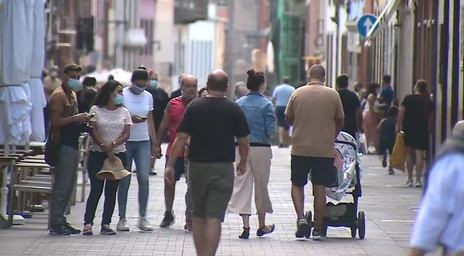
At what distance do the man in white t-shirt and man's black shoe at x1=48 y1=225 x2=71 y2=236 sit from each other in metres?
0.77

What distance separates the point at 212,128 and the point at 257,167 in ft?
10.9

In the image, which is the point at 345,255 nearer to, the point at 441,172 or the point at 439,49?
the point at 441,172

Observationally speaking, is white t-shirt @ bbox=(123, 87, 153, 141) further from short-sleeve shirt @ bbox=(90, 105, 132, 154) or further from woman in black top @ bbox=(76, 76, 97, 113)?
woman in black top @ bbox=(76, 76, 97, 113)

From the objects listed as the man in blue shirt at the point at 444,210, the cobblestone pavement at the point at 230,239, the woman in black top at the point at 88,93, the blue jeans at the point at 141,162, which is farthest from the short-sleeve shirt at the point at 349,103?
the man in blue shirt at the point at 444,210

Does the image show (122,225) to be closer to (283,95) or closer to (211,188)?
(211,188)

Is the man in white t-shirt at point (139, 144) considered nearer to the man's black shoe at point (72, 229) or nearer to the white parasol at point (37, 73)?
the man's black shoe at point (72, 229)

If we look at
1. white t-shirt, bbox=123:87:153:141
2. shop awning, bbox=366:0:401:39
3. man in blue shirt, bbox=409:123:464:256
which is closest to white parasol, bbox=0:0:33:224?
white t-shirt, bbox=123:87:153:141

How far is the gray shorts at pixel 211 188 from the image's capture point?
40.1 ft

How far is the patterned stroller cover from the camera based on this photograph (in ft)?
50.8


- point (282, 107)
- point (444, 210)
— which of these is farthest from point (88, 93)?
point (282, 107)

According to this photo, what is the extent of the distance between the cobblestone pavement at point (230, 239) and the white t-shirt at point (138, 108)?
1.03m

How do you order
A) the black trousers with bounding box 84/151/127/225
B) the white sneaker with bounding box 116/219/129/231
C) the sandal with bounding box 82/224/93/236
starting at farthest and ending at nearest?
the white sneaker with bounding box 116/219/129/231, the black trousers with bounding box 84/151/127/225, the sandal with bounding box 82/224/93/236

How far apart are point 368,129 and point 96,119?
64.7 feet

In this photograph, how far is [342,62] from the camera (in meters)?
52.7
